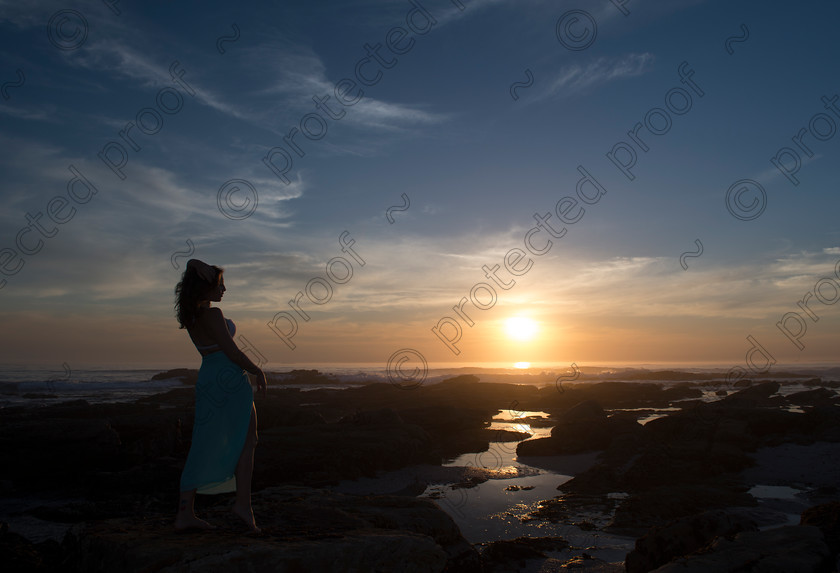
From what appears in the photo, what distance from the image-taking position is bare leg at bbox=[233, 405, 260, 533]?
4.65 meters

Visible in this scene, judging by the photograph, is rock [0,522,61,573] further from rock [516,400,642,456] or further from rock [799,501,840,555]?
rock [516,400,642,456]

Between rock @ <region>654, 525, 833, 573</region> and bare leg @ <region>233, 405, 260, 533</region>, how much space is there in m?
3.87

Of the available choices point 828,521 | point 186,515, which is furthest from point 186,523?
point 828,521

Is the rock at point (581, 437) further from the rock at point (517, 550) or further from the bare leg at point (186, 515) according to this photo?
the bare leg at point (186, 515)

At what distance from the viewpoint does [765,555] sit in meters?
4.62

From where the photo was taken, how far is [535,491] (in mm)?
10883

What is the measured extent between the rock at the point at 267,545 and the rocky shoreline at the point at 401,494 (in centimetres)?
1

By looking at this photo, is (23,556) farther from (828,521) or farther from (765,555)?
(828,521)

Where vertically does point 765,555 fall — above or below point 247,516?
below

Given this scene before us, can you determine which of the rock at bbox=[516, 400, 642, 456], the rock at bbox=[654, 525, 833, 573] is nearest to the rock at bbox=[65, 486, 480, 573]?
the rock at bbox=[654, 525, 833, 573]

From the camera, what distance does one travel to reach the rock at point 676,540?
19.5ft

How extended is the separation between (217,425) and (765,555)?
17.0ft

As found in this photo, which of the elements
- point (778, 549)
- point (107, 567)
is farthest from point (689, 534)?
point (107, 567)

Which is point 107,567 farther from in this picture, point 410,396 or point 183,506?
point 410,396
